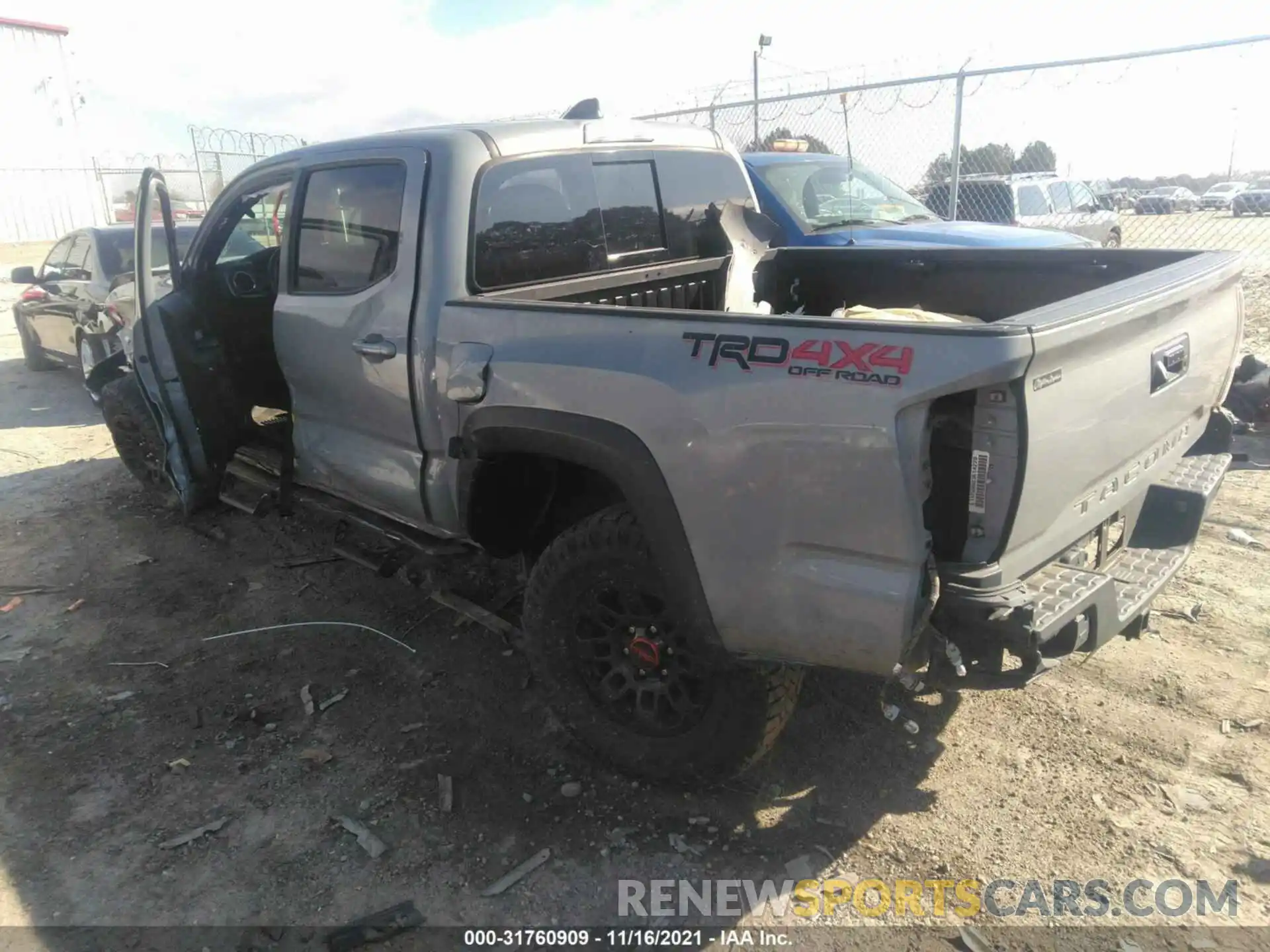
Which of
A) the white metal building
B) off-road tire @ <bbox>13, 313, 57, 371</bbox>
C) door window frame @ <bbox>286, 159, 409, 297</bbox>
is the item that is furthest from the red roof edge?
door window frame @ <bbox>286, 159, 409, 297</bbox>

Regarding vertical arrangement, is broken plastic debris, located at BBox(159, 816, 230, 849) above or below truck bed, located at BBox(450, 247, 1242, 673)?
below

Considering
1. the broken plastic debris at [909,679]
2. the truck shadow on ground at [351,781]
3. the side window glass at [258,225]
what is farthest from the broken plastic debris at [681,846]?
the side window glass at [258,225]

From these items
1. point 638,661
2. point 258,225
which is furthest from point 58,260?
point 638,661

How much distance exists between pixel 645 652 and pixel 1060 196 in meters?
9.75

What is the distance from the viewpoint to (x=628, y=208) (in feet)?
12.8

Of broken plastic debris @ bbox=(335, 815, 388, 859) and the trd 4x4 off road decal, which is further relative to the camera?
broken plastic debris @ bbox=(335, 815, 388, 859)

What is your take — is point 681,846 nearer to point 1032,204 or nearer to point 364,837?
point 364,837

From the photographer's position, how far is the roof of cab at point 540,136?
339 cm

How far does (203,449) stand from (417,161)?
85.1 inches

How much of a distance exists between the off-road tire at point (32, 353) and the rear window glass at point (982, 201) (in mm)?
10051

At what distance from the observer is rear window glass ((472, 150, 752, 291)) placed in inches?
132

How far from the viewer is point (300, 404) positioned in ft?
13.8

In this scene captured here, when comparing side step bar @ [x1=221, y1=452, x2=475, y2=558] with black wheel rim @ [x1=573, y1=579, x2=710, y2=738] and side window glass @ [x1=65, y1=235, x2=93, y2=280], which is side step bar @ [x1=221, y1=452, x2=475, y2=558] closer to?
black wheel rim @ [x1=573, y1=579, x2=710, y2=738]

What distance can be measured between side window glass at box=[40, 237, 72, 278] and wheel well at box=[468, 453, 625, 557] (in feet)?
26.0
